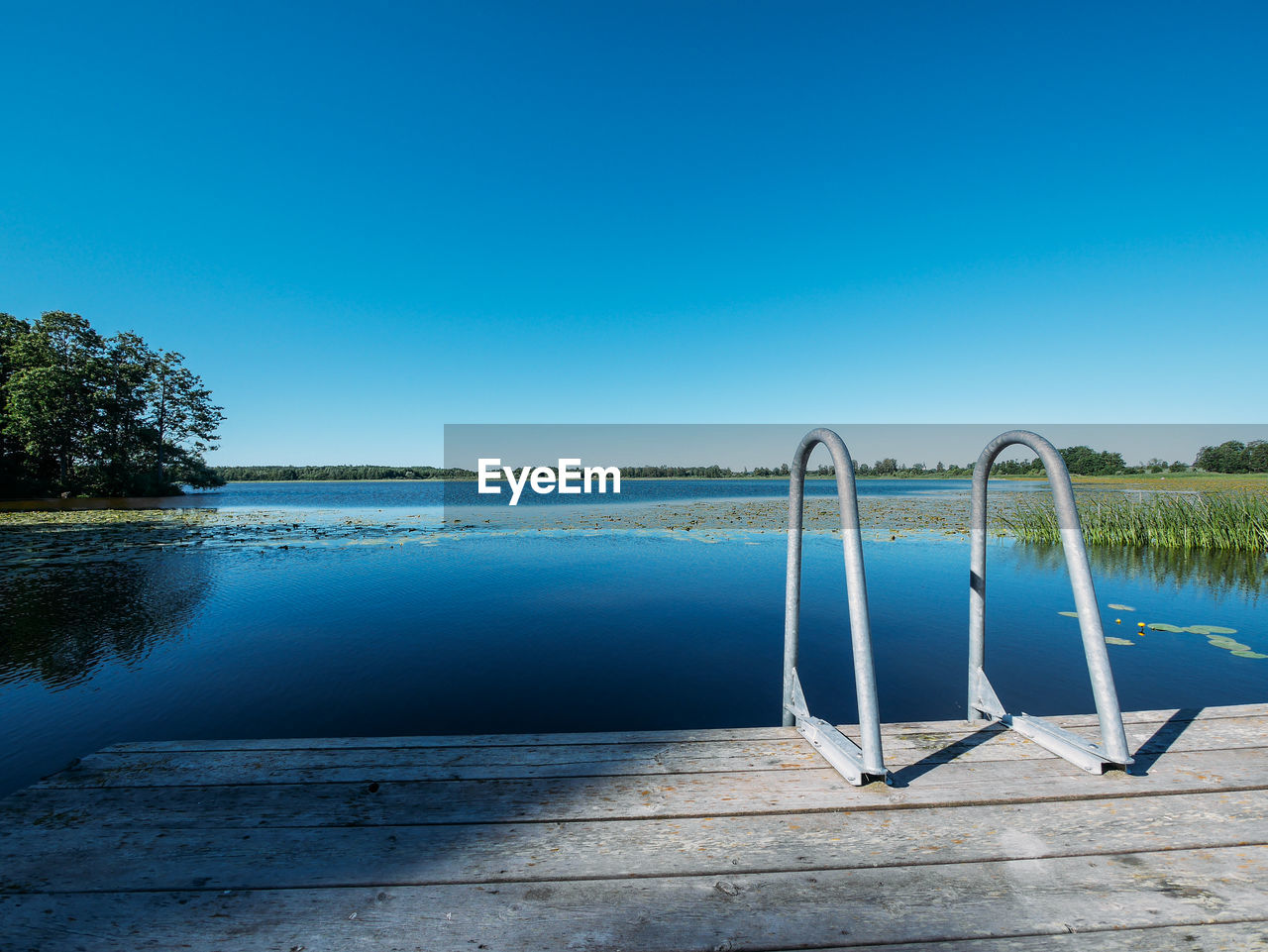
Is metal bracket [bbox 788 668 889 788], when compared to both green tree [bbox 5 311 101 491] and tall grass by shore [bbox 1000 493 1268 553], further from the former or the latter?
green tree [bbox 5 311 101 491]

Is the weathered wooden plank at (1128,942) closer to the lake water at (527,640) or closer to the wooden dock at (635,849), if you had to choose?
the wooden dock at (635,849)

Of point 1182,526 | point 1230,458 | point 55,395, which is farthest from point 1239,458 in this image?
point 55,395

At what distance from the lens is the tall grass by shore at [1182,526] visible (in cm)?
1305

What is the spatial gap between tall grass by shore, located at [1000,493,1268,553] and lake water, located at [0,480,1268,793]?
1700 mm

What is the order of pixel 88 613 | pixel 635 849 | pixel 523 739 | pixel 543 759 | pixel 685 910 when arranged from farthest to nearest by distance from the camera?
pixel 88 613
pixel 523 739
pixel 543 759
pixel 635 849
pixel 685 910

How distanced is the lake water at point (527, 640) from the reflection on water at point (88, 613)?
4 centimetres

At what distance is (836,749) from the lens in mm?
2229

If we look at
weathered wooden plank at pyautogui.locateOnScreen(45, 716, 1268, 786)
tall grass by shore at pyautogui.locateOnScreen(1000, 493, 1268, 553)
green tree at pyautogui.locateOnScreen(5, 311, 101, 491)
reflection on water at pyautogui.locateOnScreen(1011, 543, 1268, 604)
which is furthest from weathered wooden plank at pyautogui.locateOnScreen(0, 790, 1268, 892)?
green tree at pyautogui.locateOnScreen(5, 311, 101, 491)

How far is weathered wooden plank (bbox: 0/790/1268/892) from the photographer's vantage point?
63.3 inches

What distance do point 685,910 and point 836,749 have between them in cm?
104

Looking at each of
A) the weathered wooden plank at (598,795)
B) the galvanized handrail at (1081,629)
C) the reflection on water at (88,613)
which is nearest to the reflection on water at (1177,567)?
the galvanized handrail at (1081,629)

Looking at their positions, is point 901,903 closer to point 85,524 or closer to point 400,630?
point 400,630

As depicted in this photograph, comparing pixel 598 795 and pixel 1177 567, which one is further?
pixel 1177 567

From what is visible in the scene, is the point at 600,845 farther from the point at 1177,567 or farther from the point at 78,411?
the point at 78,411
